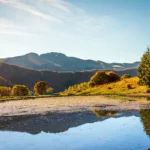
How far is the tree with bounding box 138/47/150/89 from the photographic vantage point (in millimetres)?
109525

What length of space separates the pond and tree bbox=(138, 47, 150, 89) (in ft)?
225

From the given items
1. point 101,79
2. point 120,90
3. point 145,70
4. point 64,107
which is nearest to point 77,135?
point 64,107

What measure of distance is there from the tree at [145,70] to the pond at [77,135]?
68665mm

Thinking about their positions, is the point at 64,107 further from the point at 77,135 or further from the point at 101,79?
the point at 101,79

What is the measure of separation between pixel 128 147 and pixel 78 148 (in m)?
4.45

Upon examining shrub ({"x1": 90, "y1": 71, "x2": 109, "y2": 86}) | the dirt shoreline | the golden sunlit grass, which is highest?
shrub ({"x1": 90, "y1": 71, "x2": 109, "y2": 86})

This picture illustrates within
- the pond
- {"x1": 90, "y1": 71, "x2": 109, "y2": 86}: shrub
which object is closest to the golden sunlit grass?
{"x1": 90, "y1": 71, "x2": 109, "y2": 86}: shrub

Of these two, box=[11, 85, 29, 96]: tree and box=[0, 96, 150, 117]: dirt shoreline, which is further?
box=[11, 85, 29, 96]: tree

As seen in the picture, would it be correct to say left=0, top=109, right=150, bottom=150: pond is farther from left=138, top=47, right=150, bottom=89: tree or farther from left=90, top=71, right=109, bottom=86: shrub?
left=90, top=71, right=109, bottom=86: shrub

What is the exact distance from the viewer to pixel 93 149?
81.4 feet

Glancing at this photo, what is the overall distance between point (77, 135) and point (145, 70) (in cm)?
8435

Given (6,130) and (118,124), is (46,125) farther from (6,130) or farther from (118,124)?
(118,124)

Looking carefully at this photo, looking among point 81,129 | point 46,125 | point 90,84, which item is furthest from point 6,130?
point 90,84

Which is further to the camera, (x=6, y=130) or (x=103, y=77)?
(x=103, y=77)
